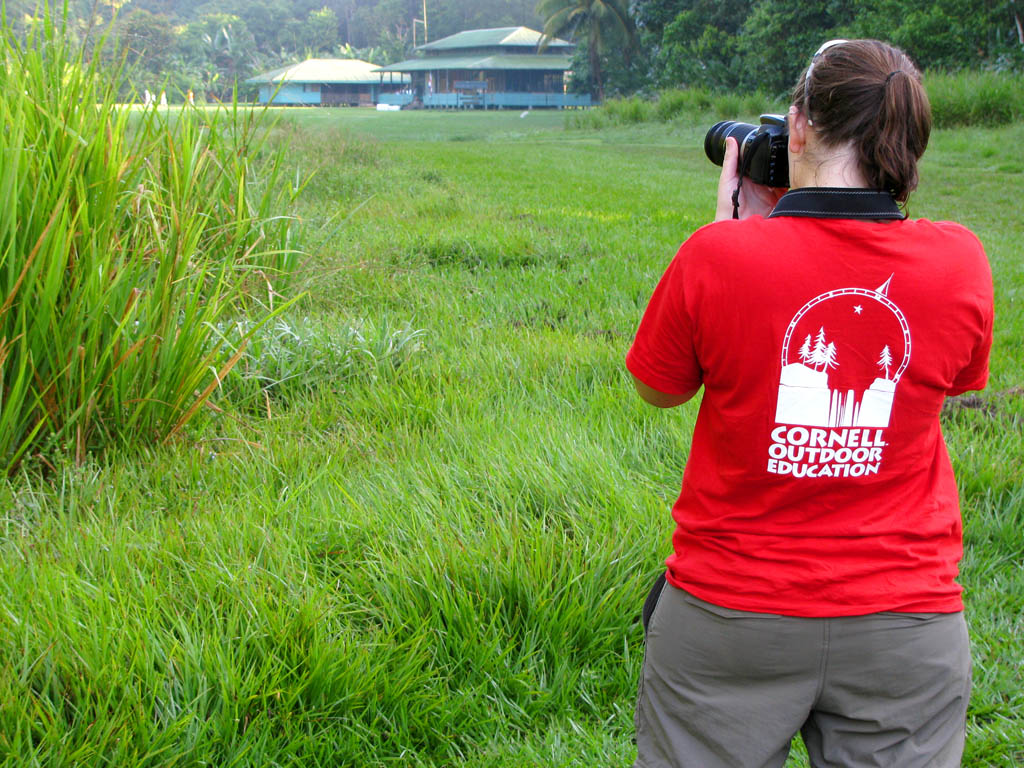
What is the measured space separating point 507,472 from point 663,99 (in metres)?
28.6

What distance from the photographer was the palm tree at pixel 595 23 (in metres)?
54.0

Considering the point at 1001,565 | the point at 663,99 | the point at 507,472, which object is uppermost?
the point at 663,99

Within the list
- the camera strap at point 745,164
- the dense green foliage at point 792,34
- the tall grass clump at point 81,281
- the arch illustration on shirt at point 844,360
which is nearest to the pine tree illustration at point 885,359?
the arch illustration on shirt at point 844,360

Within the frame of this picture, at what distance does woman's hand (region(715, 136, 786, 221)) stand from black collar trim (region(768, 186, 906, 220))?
0.35 meters

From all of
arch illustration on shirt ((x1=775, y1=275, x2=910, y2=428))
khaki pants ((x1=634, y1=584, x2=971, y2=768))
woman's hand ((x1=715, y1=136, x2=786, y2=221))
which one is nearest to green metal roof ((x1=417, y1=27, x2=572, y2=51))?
woman's hand ((x1=715, y1=136, x2=786, y2=221))

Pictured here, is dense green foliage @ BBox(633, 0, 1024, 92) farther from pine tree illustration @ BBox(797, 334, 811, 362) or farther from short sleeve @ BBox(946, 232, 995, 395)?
pine tree illustration @ BBox(797, 334, 811, 362)

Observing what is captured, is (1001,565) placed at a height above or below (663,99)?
below

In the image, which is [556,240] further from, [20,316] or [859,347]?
[859,347]

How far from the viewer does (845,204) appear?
4.32 feet

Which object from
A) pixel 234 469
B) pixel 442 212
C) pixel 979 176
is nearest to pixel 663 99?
pixel 979 176

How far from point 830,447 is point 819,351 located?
150 millimetres

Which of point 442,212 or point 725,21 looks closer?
point 442,212

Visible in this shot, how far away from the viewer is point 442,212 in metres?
9.14

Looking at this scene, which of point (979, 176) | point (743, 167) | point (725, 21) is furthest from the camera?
point (725, 21)
